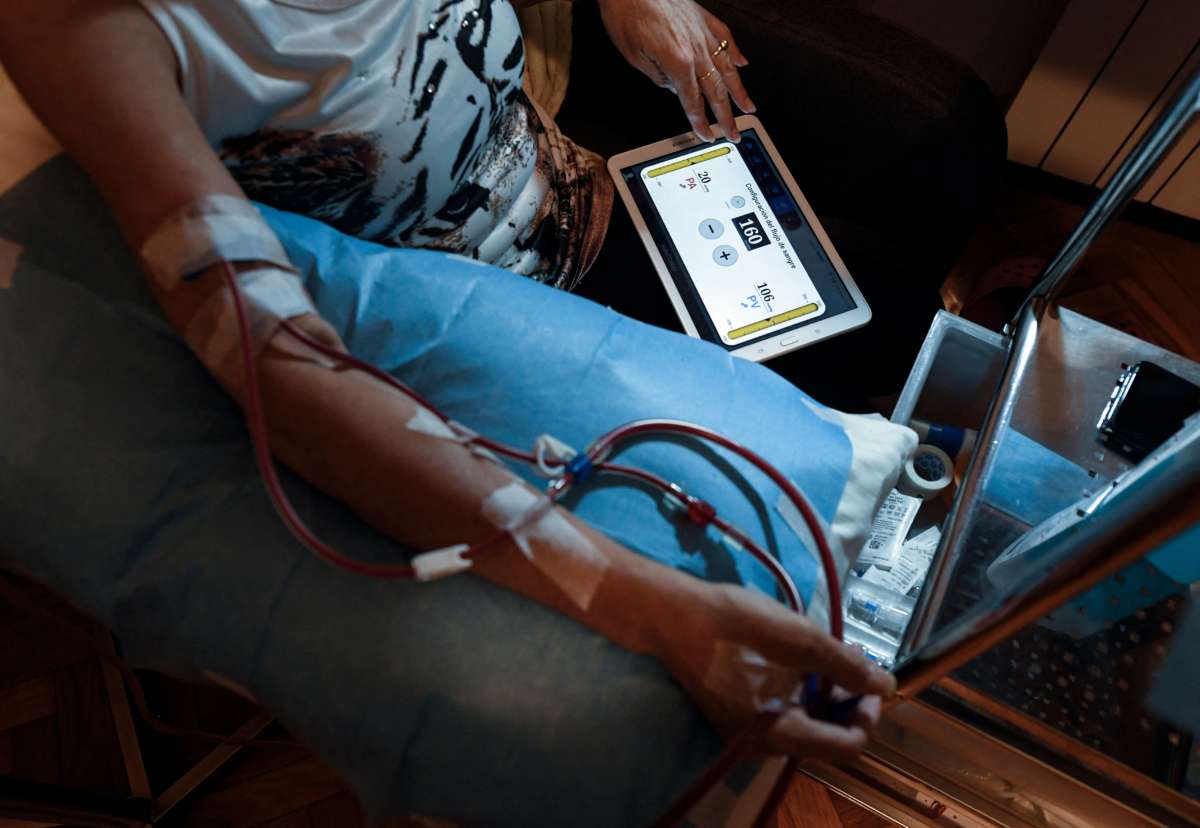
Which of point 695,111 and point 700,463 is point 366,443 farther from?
point 695,111

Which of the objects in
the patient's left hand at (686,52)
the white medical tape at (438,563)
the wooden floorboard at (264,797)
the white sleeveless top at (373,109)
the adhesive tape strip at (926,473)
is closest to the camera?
the white medical tape at (438,563)

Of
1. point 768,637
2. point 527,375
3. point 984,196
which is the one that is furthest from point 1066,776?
point 984,196

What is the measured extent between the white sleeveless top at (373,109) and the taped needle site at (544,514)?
7.9 inches

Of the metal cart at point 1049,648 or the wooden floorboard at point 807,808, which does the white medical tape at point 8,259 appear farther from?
the wooden floorboard at point 807,808

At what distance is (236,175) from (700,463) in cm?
48

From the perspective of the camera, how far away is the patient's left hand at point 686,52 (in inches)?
38.6

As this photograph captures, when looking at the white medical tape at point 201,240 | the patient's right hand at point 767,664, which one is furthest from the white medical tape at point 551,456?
the white medical tape at point 201,240

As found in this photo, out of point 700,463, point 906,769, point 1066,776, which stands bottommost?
point 906,769

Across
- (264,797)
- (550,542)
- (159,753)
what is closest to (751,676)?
(550,542)

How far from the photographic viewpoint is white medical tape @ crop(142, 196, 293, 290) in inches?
22.3

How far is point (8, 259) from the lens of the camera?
0.64m

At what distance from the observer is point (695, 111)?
1004mm

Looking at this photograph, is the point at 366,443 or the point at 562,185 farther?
the point at 562,185

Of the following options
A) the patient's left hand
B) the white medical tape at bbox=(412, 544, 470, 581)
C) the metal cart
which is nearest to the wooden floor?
the metal cart
